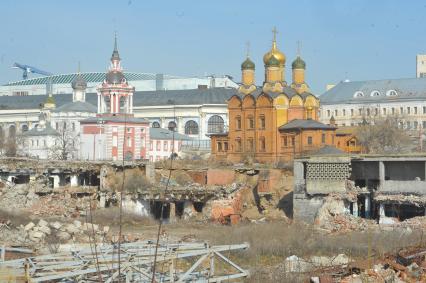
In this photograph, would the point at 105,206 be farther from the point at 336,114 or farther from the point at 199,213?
the point at 336,114

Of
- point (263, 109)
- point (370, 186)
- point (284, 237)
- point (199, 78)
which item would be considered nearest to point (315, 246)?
point (284, 237)

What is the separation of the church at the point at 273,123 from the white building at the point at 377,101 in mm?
24881

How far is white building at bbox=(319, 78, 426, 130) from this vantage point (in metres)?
79.9

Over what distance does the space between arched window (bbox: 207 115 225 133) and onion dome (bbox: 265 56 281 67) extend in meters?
23.8

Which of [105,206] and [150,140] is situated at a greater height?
[150,140]

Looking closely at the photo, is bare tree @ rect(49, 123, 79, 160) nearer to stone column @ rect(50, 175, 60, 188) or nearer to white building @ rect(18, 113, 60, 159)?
white building @ rect(18, 113, 60, 159)

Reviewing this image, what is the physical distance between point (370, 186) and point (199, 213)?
8184 millimetres

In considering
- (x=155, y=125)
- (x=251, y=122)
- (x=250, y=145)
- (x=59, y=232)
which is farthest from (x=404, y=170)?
(x=155, y=125)

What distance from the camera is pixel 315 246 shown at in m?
25.4

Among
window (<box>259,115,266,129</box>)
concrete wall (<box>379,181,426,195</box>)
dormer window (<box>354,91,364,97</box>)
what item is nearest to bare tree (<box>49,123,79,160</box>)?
window (<box>259,115,266,129</box>)

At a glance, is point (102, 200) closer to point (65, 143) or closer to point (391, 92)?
point (65, 143)

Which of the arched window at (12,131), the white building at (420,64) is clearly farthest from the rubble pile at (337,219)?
the white building at (420,64)

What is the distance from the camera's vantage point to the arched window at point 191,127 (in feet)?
267

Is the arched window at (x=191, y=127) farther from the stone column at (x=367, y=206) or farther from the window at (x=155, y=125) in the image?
the stone column at (x=367, y=206)
